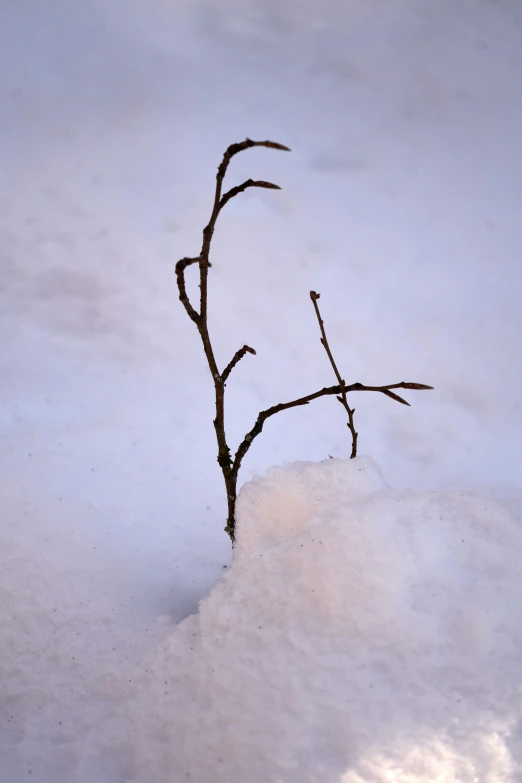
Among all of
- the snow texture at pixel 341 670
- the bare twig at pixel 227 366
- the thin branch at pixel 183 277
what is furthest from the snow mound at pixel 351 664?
the thin branch at pixel 183 277

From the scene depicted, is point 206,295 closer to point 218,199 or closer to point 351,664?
point 218,199

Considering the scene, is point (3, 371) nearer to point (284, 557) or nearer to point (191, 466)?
point (191, 466)

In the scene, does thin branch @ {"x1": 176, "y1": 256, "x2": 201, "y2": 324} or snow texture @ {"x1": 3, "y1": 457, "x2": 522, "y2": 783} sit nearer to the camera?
snow texture @ {"x1": 3, "y1": 457, "x2": 522, "y2": 783}

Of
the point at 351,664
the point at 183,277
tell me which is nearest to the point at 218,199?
the point at 183,277

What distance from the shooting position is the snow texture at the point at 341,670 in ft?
1.46

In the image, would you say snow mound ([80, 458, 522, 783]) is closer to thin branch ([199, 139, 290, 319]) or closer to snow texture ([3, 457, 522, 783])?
snow texture ([3, 457, 522, 783])

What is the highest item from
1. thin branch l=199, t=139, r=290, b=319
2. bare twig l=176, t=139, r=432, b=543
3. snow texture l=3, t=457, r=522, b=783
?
thin branch l=199, t=139, r=290, b=319

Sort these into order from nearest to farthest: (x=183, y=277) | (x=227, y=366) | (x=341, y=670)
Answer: (x=341, y=670) → (x=183, y=277) → (x=227, y=366)

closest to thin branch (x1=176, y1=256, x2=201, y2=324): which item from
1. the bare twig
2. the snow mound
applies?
the bare twig

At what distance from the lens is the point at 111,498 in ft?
3.34

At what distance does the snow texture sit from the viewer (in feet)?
1.46

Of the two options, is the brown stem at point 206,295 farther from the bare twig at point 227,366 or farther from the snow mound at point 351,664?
Result: the snow mound at point 351,664

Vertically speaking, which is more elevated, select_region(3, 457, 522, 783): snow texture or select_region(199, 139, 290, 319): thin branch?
A: select_region(199, 139, 290, 319): thin branch

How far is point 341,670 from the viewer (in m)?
0.49
